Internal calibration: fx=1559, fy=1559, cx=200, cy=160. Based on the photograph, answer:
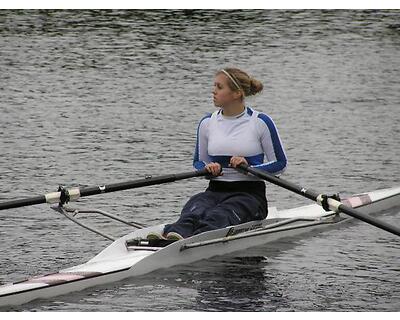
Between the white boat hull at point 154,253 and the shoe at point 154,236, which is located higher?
the shoe at point 154,236

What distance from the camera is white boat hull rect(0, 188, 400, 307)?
850 cm

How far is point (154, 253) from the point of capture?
30.5 ft

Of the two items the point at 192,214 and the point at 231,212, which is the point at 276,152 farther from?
the point at 192,214

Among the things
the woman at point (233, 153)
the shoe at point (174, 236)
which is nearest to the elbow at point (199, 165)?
the woman at point (233, 153)

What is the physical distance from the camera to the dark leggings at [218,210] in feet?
31.5

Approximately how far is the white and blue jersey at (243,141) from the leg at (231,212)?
0.13 m

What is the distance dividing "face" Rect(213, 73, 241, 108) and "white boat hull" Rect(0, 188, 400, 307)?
31.2 inches

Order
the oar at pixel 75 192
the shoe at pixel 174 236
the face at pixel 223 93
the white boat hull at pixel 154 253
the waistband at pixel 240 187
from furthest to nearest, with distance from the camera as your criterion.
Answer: the waistband at pixel 240 187
the face at pixel 223 93
the shoe at pixel 174 236
the oar at pixel 75 192
the white boat hull at pixel 154 253

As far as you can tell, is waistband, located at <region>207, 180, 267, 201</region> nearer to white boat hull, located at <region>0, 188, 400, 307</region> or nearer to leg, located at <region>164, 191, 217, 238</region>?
leg, located at <region>164, 191, 217, 238</region>

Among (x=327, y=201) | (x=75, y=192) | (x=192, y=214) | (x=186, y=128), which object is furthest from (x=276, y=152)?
(x=186, y=128)

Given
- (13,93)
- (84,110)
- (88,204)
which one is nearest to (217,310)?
(88,204)

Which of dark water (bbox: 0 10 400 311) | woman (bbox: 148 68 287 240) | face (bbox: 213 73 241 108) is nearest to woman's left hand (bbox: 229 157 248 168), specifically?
woman (bbox: 148 68 287 240)

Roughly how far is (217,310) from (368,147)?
229 inches

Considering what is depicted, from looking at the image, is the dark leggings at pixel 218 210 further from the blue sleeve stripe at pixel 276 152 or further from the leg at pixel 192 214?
the blue sleeve stripe at pixel 276 152
